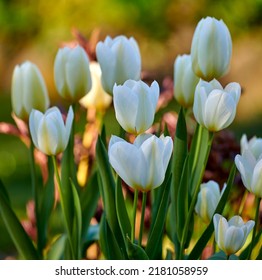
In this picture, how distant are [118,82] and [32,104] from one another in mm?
113

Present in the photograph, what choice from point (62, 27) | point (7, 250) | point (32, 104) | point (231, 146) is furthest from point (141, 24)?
point (32, 104)

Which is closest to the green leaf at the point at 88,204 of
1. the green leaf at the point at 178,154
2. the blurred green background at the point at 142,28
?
the green leaf at the point at 178,154

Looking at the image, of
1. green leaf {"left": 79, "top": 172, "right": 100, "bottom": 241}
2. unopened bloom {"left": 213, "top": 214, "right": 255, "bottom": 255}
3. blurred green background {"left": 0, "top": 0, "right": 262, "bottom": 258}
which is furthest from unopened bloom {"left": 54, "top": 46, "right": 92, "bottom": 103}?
blurred green background {"left": 0, "top": 0, "right": 262, "bottom": 258}

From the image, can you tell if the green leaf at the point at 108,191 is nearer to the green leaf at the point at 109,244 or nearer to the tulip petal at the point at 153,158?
the green leaf at the point at 109,244

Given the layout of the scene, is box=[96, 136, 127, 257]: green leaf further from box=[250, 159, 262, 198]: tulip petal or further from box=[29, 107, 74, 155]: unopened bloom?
box=[250, 159, 262, 198]: tulip petal

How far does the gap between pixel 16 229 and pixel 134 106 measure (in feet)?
0.78

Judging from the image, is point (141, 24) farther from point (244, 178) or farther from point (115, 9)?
point (244, 178)

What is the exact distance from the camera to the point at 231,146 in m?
1.13

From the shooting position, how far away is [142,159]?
0.69 meters

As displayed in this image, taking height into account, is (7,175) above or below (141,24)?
below

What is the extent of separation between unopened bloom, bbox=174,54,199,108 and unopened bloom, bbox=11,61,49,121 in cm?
16
